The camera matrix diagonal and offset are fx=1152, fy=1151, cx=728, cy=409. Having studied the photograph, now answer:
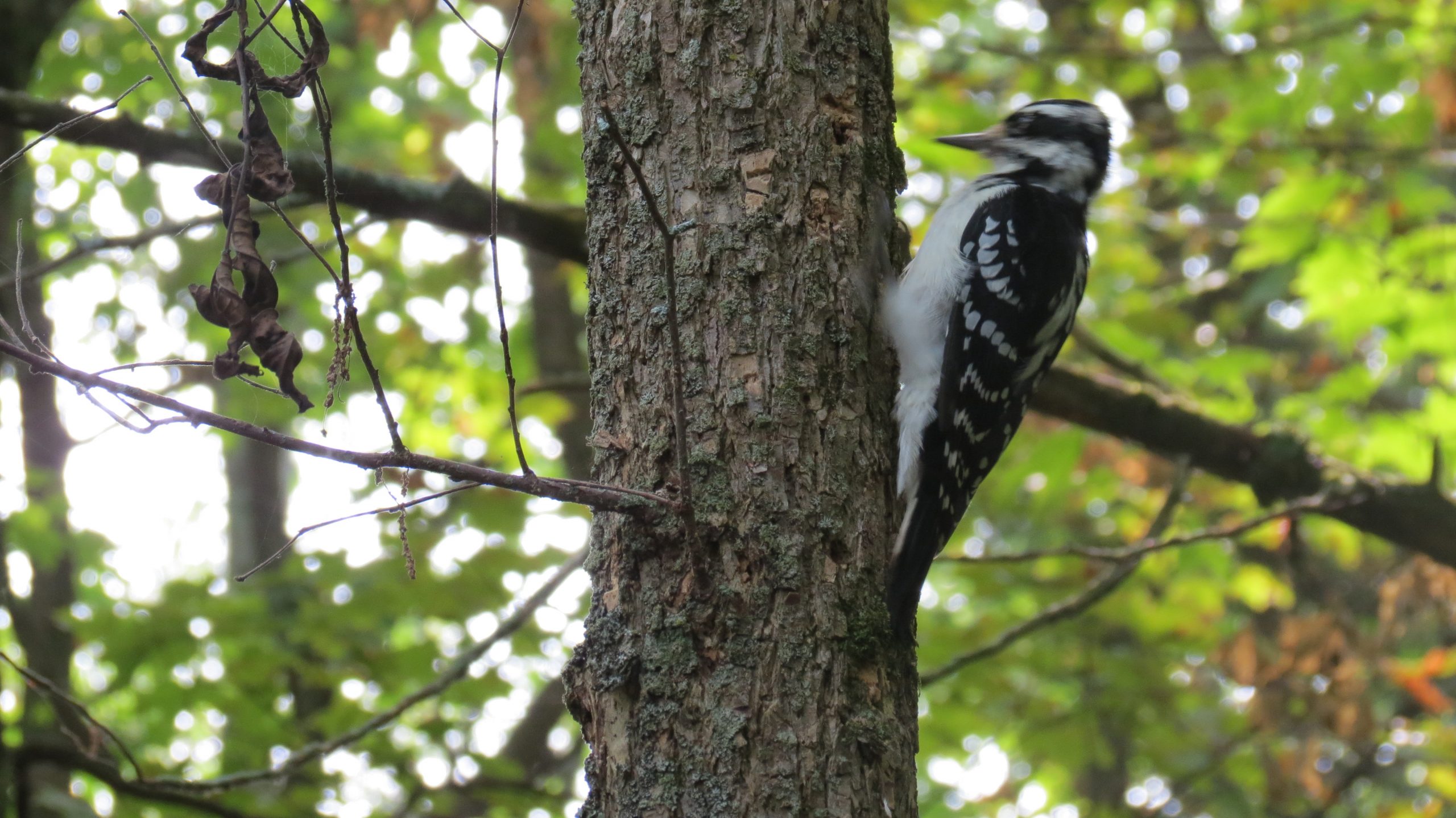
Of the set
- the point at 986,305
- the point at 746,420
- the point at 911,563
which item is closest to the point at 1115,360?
the point at 986,305

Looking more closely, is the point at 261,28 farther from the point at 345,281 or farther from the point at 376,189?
the point at 376,189

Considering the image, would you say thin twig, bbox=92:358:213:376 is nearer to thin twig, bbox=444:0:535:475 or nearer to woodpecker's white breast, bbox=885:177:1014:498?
thin twig, bbox=444:0:535:475

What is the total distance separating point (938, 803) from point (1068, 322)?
4.27 m

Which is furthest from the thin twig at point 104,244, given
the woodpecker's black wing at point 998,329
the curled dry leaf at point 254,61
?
the woodpecker's black wing at point 998,329

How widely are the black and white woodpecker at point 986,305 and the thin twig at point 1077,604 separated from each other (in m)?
0.70

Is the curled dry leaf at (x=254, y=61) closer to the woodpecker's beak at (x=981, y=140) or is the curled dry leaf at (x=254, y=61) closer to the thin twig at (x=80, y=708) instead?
the thin twig at (x=80, y=708)

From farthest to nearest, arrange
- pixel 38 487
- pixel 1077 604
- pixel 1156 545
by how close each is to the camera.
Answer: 1. pixel 38 487
2. pixel 1077 604
3. pixel 1156 545

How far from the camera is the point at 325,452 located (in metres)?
1.35

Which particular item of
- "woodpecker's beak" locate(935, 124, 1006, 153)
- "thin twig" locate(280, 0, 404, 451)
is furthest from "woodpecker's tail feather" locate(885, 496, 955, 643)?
"woodpecker's beak" locate(935, 124, 1006, 153)

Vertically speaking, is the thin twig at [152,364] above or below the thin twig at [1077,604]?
below

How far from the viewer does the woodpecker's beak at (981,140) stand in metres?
3.81

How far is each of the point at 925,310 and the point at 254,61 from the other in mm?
1759

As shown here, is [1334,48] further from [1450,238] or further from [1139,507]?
[1139,507]

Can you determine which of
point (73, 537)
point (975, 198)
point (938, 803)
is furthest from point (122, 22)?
point (938, 803)
